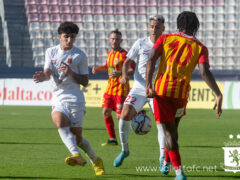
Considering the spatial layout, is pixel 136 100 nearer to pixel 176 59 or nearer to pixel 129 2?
pixel 176 59

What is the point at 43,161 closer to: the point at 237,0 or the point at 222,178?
the point at 222,178

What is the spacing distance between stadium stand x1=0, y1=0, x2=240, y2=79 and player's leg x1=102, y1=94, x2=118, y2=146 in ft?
73.1

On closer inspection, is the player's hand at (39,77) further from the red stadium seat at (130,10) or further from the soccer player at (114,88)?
the red stadium seat at (130,10)

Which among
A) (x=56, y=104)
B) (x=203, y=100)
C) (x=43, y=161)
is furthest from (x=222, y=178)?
(x=203, y=100)

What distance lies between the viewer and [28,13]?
35438 millimetres

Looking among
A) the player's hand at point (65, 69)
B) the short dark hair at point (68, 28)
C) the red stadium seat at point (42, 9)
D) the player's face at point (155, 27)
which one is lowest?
the red stadium seat at point (42, 9)

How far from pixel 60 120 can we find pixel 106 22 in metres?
29.8

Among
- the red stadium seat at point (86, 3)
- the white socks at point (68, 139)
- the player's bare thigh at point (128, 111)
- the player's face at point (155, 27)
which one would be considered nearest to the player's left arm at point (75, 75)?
the white socks at point (68, 139)

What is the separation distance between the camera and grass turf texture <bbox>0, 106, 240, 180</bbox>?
7.20 meters

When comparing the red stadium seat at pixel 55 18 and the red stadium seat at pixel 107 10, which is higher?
the red stadium seat at pixel 107 10

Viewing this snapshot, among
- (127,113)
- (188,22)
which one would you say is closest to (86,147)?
(127,113)

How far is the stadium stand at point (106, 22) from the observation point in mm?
34719

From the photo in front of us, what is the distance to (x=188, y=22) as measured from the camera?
6.00 metres

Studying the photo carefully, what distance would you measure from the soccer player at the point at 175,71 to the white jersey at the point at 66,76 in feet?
3.91
